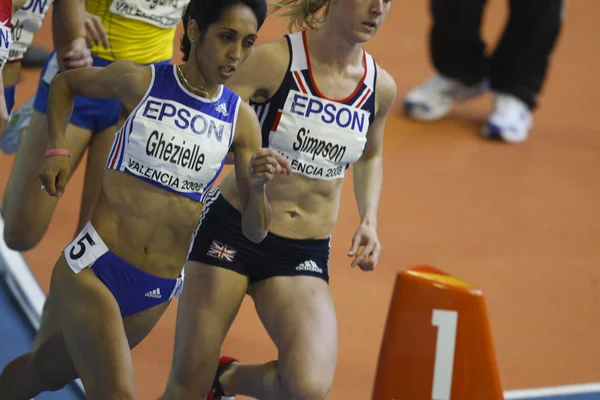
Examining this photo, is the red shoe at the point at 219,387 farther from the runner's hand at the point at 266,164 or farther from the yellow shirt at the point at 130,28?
the yellow shirt at the point at 130,28

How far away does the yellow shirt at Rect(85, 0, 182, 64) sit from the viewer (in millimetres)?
5004

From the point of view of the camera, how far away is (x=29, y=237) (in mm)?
4957

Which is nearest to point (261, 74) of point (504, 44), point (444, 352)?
point (444, 352)

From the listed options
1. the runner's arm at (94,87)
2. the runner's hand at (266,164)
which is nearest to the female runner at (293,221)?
the runner's arm at (94,87)

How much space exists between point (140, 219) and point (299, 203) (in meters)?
0.80

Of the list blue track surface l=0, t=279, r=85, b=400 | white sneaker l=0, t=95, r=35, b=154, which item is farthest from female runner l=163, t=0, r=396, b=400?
white sneaker l=0, t=95, r=35, b=154

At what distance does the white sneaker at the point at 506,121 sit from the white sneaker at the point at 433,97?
31cm

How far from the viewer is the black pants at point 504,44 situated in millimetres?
8484

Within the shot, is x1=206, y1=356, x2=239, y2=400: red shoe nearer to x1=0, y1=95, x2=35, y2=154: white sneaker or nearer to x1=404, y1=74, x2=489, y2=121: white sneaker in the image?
x1=0, y1=95, x2=35, y2=154: white sneaker

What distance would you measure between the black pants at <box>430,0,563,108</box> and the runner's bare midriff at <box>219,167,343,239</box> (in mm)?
4567

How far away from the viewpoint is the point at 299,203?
4.19 m

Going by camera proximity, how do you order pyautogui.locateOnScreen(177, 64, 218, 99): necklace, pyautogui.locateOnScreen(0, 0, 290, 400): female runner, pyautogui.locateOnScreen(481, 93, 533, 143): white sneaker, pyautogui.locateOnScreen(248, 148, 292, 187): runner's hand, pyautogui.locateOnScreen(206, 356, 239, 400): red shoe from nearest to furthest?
pyautogui.locateOnScreen(248, 148, 292, 187): runner's hand, pyautogui.locateOnScreen(0, 0, 290, 400): female runner, pyautogui.locateOnScreen(177, 64, 218, 99): necklace, pyautogui.locateOnScreen(206, 356, 239, 400): red shoe, pyautogui.locateOnScreen(481, 93, 533, 143): white sneaker

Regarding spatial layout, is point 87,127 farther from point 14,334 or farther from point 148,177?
point 148,177


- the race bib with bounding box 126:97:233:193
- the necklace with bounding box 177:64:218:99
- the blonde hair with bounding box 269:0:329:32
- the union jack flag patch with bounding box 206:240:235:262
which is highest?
the blonde hair with bounding box 269:0:329:32
